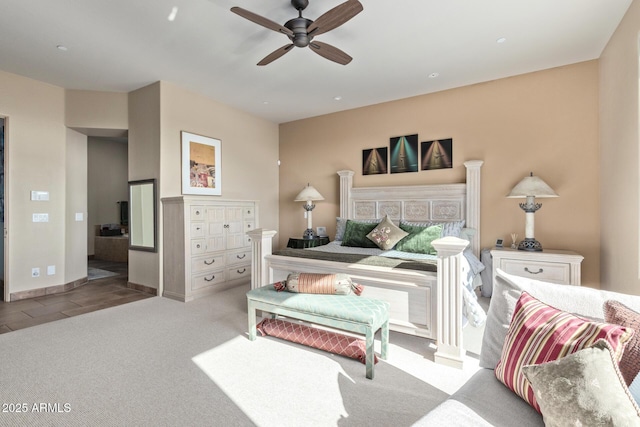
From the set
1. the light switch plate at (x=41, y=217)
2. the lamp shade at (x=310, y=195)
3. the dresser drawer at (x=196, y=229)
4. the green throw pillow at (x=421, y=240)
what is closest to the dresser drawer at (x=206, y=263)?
the dresser drawer at (x=196, y=229)

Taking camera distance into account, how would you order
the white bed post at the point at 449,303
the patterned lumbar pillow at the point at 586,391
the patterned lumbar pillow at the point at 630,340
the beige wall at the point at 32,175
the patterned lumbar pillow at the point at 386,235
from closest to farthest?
the patterned lumbar pillow at the point at 586,391, the patterned lumbar pillow at the point at 630,340, the white bed post at the point at 449,303, the patterned lumbar pillow at the point at 386,235, the beige wall at the point at 32,175

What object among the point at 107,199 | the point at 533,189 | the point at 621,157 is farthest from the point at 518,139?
the point at 107,199

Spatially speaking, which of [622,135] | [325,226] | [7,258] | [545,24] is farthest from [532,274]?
[7,258]

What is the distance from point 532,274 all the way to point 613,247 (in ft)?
2.40

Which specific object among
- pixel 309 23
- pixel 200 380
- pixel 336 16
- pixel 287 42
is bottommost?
pixel 200 380

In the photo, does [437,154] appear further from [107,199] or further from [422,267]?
[107,199]

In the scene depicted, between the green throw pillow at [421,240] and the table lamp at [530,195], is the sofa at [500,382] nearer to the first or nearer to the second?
the green throw pillow at [421,240]

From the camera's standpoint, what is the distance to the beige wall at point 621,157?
96.9 inches

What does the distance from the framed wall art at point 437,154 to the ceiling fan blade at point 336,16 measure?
2.67 meters

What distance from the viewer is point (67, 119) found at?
442 cm

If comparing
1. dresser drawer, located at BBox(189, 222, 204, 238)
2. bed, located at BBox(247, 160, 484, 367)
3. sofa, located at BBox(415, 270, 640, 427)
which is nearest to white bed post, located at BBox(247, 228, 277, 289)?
bed, located at BBox(247, 160, 484, 367)

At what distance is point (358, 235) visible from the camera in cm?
423

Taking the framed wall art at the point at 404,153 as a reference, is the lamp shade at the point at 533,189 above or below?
below

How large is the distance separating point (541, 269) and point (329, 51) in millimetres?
3150
